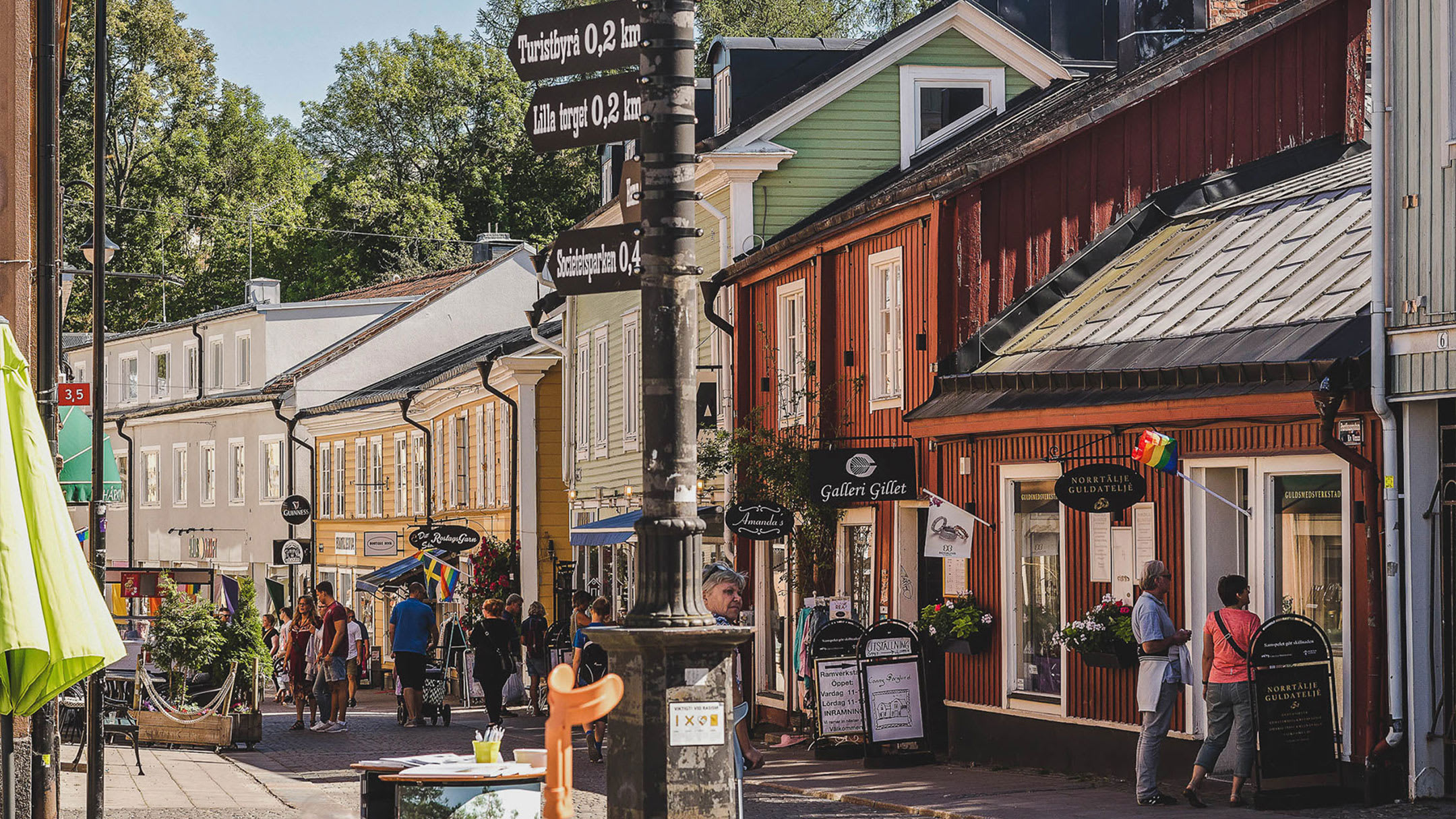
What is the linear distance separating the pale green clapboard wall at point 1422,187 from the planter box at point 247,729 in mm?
13278

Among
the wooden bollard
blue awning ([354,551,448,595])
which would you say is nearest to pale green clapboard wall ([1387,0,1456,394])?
the wooden bollard

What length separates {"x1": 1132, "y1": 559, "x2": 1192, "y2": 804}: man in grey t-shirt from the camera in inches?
526

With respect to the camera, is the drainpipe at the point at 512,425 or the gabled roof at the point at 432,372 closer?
the drainpipe at the point at 512,425

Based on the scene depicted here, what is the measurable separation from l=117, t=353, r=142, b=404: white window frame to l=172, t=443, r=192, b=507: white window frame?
2.67 meters

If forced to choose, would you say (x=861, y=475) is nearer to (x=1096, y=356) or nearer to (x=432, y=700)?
(x=1096, y=356)

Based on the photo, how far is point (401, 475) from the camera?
145ft

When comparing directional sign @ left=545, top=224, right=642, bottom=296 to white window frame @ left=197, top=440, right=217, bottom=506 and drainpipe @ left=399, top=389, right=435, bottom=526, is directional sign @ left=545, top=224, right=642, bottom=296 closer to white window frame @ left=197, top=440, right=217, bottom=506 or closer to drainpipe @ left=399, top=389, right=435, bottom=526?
drainpipe @ left=399, top=389, right=435, bottom=526

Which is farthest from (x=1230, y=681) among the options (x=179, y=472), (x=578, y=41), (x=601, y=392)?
(x=179, y=472)

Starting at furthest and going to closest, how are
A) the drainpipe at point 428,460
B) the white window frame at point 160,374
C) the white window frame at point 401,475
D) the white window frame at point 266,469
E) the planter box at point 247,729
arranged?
the white window frame at point 160,374
the white window frame at point 266,469
the white window frame at point 401,475
the drainpipe at point 428,460
the planter box at point 247,729

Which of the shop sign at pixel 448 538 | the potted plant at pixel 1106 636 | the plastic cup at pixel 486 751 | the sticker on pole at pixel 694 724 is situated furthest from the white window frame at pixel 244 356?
the sticker on pole at pixel 694 724

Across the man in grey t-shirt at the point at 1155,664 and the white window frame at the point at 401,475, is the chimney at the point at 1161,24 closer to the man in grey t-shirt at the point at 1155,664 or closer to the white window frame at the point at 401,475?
the man in grey t-shirt at the point at 1155,664

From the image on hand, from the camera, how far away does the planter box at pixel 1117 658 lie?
581 inches

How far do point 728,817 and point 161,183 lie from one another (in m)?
55.0

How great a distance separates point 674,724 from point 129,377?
53.8 m
